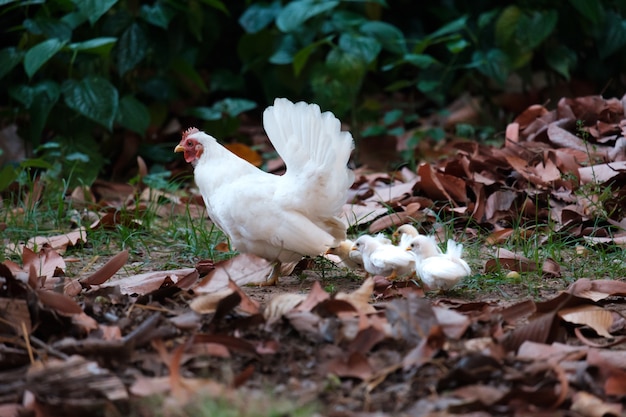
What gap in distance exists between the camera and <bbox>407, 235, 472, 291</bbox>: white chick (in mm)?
3112

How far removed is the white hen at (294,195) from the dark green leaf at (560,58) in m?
3.82

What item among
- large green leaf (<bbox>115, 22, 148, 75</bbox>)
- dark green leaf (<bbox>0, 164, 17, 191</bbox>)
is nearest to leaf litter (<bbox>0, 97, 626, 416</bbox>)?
dark green leaf (<bbox>0, 164, 17, 191</bbox>)

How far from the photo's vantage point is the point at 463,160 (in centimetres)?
473

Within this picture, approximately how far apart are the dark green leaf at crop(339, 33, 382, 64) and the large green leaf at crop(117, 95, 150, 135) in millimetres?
1519

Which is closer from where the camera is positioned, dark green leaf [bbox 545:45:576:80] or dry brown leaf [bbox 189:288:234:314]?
dry brown leaf [bbox 189:288:234:314]

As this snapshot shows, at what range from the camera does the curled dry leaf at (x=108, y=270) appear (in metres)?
3.25

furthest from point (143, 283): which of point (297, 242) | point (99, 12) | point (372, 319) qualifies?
point (99, 12)

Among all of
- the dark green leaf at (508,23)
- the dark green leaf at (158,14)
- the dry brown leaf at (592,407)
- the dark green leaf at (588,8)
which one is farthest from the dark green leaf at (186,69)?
the dry brown leaf at (592,407)

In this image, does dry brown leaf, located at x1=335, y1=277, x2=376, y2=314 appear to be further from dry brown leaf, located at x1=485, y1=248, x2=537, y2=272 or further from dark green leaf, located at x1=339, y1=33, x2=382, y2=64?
dark green leaf, located at x1=339, y1=33, x2=382, y2=64

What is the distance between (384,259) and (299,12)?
349 centimetres

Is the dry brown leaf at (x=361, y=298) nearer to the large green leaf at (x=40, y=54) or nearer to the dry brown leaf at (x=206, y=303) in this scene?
the dry brown leaf at (x=206, y=303)

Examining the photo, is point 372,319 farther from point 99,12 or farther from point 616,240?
point 99,12

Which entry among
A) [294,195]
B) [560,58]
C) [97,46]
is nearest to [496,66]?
[560,58]

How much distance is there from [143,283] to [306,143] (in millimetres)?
857
